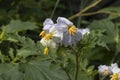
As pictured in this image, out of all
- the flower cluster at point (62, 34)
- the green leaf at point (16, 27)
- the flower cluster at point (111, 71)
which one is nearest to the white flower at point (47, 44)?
the flower cluster at point (62, 34)

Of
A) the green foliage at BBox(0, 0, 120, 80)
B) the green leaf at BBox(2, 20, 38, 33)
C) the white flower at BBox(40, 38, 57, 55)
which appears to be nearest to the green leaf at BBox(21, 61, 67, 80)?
the green foliage at BBox(0, 0, 120, 80)

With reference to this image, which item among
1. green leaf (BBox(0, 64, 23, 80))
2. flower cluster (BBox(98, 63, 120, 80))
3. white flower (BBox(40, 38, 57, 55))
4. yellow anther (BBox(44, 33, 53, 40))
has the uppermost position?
flower cluster (BBox(98, 63, 120, 80))

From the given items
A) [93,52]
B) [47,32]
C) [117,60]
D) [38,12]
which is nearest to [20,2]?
[38,12]

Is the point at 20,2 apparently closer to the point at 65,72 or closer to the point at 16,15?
the point at 16,15

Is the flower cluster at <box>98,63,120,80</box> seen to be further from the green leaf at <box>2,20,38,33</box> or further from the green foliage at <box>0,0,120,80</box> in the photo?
the green leaf at <box>2,20,38,33</box>

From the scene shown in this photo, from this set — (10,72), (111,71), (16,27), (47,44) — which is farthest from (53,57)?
(16,27)

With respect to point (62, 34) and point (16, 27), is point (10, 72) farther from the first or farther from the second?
point (16, 27)
